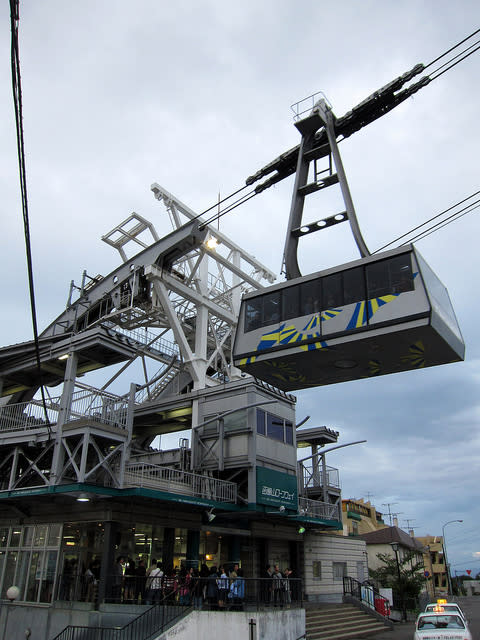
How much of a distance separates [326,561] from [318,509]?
339 centimetres

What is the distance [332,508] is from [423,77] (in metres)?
27.2

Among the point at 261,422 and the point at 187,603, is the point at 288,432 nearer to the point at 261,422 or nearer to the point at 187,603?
the point at 261,422

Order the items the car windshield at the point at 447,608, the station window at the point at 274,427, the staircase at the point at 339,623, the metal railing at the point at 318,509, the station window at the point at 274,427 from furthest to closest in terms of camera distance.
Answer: the metal railing at the point at 318,509
the station window at the point at 274,427
the station window at the point at 274,427
the staircase at the point at 339,623
the car windshield at the point at 447,608

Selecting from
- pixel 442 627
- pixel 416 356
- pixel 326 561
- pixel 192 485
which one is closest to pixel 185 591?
pixel 192 485

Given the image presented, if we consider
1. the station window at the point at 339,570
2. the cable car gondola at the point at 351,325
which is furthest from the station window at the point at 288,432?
the cable car gondola at the point at 351,325

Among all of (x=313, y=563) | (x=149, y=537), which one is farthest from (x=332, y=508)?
(x=149, y=537)

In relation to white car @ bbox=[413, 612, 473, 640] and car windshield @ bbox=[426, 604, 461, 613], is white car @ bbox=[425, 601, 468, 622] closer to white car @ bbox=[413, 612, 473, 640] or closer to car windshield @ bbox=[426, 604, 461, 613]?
car windshield @ bbox=[426, 604, 461, 613]

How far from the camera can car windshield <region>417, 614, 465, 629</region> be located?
18.0 meters

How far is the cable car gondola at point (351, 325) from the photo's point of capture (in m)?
14.1

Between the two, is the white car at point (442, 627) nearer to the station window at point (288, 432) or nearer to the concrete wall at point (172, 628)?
the concrete wall at point (172, 628)

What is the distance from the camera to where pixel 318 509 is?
35625 millimetres

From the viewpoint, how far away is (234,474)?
28.6 m

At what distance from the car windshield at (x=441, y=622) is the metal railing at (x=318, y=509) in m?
13.9

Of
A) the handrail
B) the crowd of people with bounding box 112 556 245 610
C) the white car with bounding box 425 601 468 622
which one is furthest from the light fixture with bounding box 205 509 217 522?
the white car with bounding box 425 601 468 622
